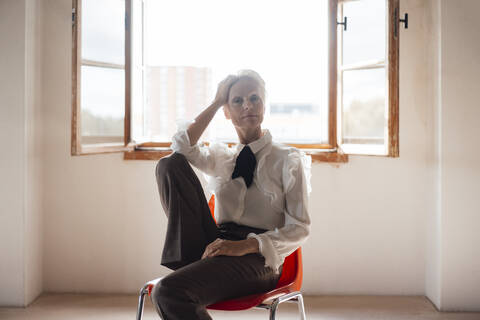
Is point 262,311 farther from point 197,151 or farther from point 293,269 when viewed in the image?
point 197,151

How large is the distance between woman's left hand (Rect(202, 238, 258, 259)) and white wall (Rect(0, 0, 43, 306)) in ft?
5.47

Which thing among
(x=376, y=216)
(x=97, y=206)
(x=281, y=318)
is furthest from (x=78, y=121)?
(x=376, y=216)

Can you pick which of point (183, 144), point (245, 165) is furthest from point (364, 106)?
point (183, 144)

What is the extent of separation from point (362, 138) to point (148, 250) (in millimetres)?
1578

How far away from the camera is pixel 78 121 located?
256cm

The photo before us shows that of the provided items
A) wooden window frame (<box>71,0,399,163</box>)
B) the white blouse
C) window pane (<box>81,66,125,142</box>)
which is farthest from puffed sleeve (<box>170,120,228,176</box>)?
window pane (<box>81,66,125,142</box>)

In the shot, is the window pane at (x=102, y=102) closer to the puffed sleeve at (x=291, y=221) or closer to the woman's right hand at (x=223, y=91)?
the woman's right hand at (x=223, y=91)

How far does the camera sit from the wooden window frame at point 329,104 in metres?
2.54

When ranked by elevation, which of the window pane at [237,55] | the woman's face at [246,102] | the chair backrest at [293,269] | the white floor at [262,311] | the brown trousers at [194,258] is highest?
the window pane at [237,55]

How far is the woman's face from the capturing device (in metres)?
1.80

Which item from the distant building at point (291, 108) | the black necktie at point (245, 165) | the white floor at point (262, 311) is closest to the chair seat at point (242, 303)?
the black necktie at point (245, 165)

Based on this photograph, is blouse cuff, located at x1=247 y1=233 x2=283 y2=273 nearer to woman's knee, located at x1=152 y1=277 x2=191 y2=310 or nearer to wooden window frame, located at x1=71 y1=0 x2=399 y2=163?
woman's knee, located at x1=152 y1=277 x2=191 y2=310

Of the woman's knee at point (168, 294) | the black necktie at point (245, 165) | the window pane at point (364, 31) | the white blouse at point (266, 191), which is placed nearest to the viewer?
the woman's knee at point (168, 294)

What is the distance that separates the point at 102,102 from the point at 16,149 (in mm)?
570
